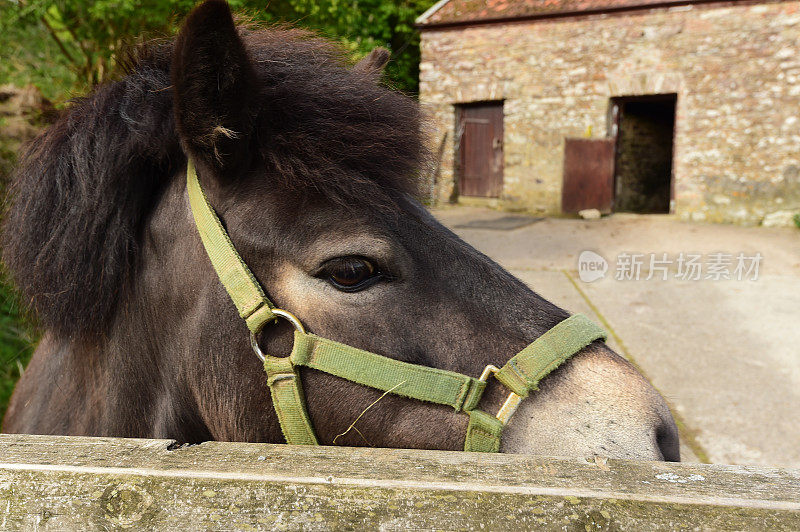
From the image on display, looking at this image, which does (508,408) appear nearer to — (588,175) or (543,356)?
(543,356)

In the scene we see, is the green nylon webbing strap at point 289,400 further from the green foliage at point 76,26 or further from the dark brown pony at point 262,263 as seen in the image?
the green foliage at point 76,26

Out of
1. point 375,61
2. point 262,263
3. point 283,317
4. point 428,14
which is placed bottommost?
point 283,317

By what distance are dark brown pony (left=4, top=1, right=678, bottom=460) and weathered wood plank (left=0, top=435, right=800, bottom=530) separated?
0.36 m

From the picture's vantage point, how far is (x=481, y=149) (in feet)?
45.6

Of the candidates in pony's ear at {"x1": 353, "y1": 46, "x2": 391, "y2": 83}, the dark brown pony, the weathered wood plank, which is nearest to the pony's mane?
the dark brown pony

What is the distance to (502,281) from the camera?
135cm

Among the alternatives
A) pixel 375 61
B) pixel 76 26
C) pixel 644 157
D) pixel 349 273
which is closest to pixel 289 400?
pixel 349 273

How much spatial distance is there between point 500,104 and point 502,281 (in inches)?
503

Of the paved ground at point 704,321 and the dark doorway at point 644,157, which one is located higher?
the dark doorway at point 644,157

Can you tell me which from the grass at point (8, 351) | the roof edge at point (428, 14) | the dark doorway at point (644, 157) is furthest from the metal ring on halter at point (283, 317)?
the dark doorway at point (644, 157)

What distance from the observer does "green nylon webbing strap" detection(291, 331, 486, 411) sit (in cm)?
120

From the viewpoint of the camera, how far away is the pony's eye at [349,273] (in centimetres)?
124

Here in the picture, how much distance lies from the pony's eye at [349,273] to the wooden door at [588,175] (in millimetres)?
11767

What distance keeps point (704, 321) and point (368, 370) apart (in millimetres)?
4998
